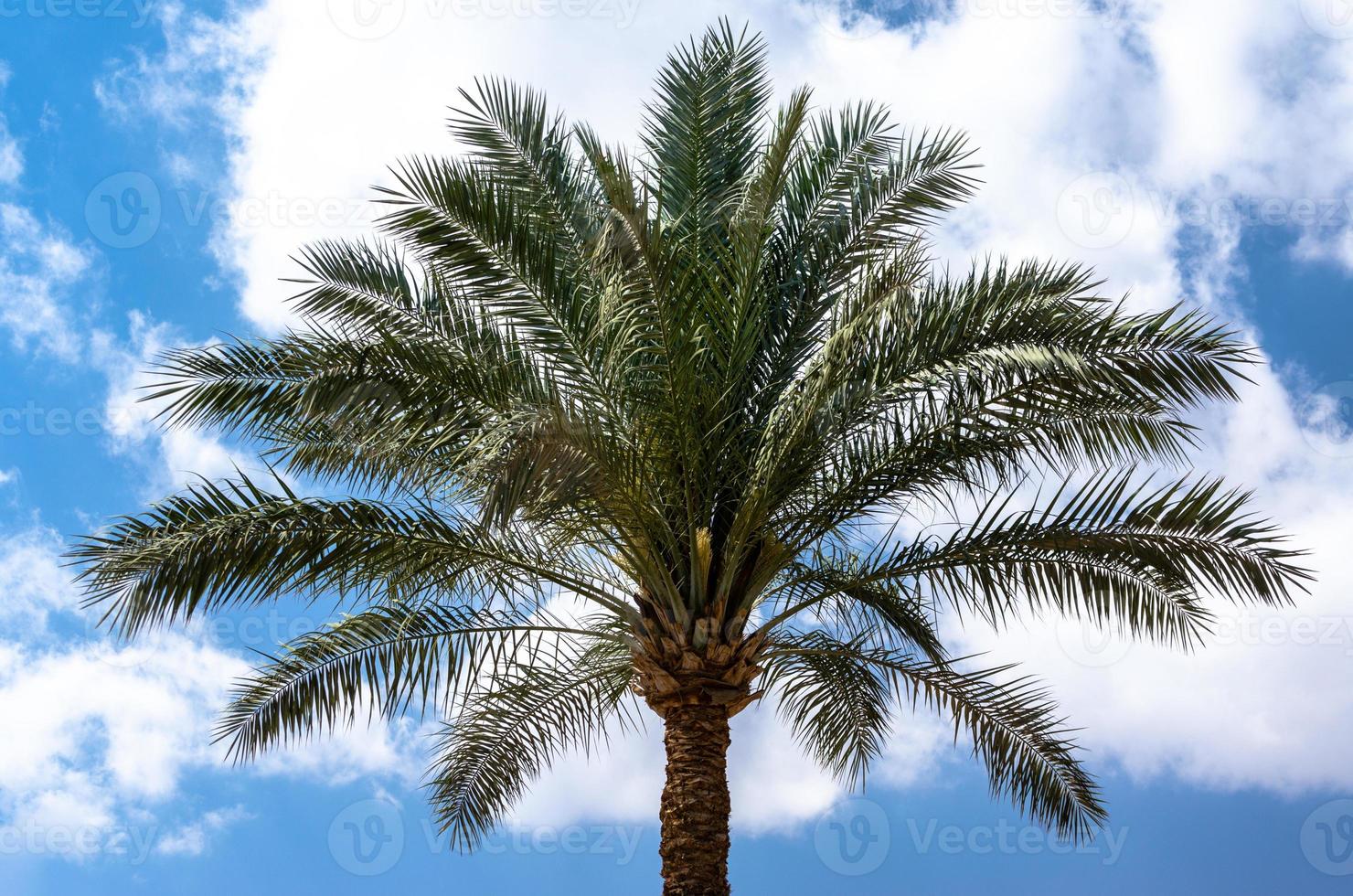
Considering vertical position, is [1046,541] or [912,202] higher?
[912,202]

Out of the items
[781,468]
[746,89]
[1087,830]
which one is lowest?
[1087,830]

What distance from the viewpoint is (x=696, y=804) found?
9.04 metres

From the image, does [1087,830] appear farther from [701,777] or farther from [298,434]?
[298,434]

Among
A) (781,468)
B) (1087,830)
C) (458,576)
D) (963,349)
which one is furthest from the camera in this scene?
(1087,830)

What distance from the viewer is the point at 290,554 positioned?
8.37 meters

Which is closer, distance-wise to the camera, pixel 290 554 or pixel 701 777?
pixel 290 554

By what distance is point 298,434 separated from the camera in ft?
31.7

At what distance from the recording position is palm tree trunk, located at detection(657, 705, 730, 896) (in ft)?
29.2

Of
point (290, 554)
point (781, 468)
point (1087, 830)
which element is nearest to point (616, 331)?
point (781, 468)

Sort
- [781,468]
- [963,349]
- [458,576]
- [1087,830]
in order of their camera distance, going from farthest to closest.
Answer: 1. [1087,830]
2. [458,576]
3. [781,468]
4. [963,349]

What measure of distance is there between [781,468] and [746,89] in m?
3.97

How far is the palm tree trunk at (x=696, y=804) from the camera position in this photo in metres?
8.89

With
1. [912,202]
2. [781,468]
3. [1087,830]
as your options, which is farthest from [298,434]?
[1087,830]

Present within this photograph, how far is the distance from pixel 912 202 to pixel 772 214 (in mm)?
1836
